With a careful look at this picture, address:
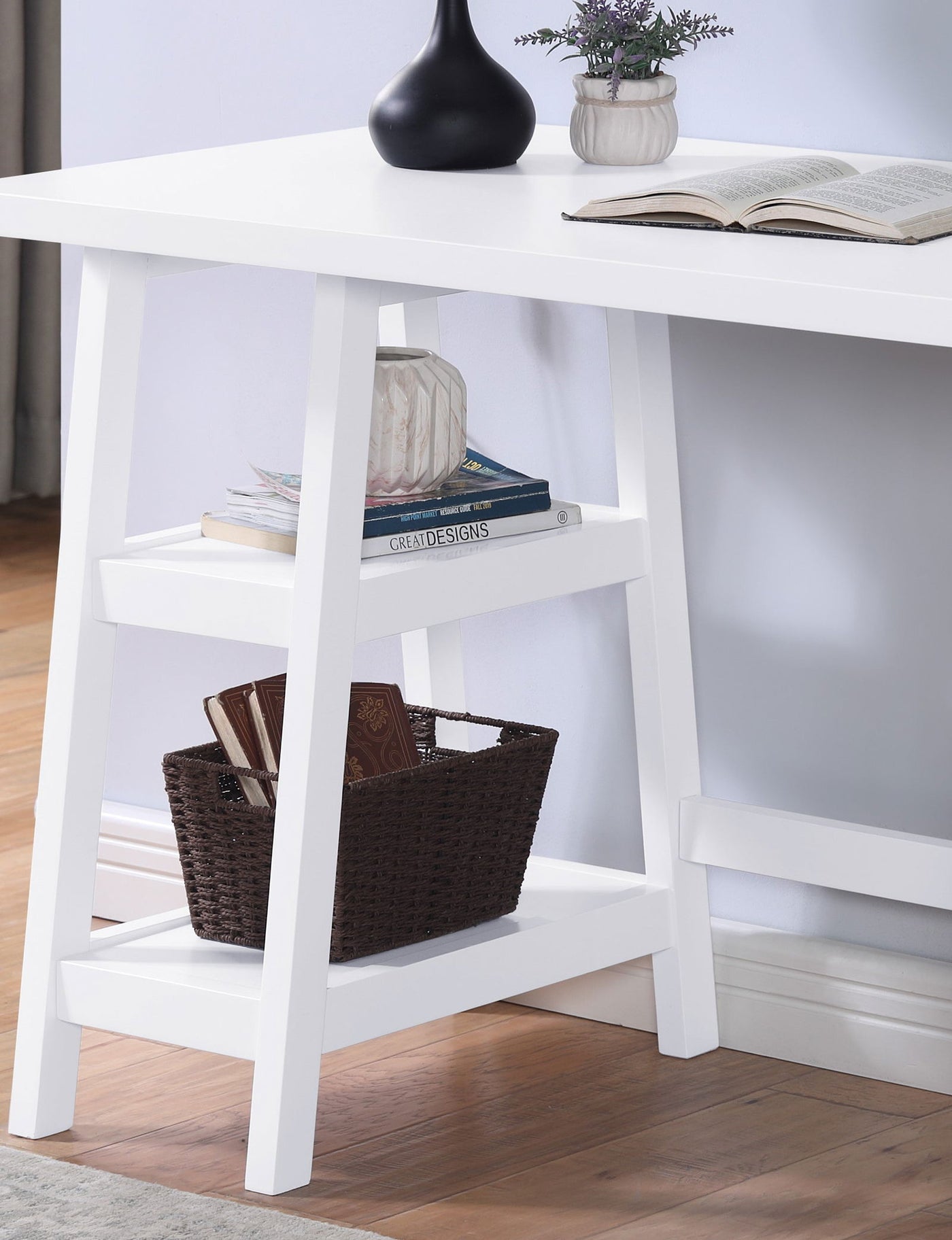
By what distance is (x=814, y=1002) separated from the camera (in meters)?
1.88

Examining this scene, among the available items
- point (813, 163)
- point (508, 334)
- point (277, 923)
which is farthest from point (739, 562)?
point (277, 923)

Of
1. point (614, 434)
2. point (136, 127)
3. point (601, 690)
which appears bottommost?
point (601, 690)

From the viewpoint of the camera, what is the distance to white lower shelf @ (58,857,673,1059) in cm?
159

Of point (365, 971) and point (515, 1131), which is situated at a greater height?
point (365, 971)

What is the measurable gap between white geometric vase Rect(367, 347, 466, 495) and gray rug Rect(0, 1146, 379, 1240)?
0.58 m

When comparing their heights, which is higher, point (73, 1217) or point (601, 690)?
point (601, 690)

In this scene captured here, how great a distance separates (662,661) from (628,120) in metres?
0.48

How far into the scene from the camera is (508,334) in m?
1.95

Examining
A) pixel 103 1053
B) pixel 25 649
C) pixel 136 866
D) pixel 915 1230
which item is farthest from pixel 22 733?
pixel 915 1230

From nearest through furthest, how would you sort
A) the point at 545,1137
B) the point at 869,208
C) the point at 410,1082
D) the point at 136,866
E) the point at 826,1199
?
1. the point at 869,208
2. the point at 826,1199
3. the point at 545,1137
4. the point at 410,1082
5. the point at 136,866

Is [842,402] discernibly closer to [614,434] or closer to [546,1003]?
[614,434]

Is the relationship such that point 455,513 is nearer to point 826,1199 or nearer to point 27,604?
point 826,1199

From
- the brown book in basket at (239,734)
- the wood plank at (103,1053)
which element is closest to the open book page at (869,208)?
the brown book in basket at (239,734)

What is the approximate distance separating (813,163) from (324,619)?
0.51 meters
